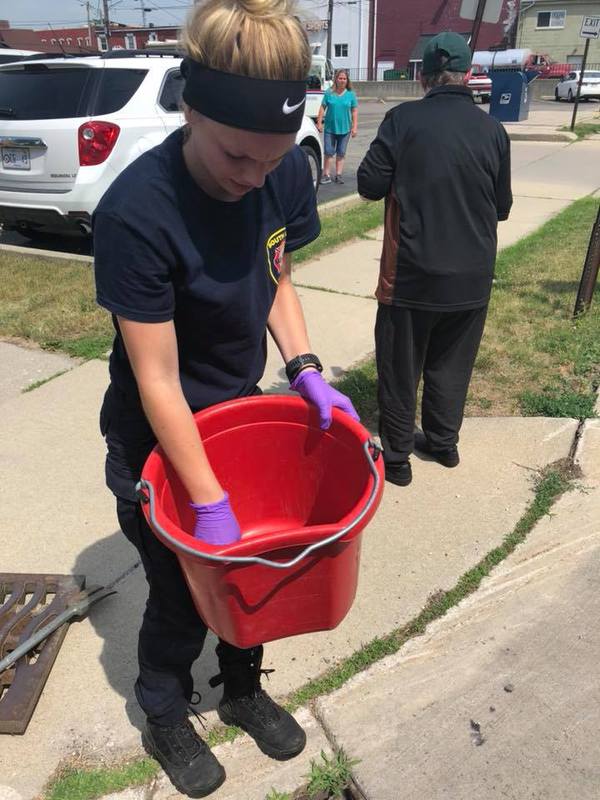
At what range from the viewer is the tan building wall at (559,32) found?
49031 millimetres

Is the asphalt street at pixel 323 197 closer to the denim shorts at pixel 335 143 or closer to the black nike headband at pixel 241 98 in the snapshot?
the denim shorts at pixel 335 143

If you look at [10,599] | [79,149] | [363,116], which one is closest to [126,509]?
[10,599]

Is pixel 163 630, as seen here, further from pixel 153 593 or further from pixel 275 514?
pixel 275 514

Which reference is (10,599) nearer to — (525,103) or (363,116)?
(525,103)

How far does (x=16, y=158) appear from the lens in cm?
619

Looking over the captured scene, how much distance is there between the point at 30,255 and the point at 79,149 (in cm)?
121

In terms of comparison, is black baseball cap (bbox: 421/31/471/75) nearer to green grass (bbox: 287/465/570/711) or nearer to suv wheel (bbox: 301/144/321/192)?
green grass (bbox: 287/465/570/711)

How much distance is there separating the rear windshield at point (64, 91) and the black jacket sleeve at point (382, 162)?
3921mm

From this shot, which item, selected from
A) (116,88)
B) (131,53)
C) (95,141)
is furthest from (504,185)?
(131,53)

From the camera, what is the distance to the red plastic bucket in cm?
133

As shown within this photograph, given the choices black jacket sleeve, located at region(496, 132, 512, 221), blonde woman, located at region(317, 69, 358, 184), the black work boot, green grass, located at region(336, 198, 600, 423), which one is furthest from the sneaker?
blonde woman, located at region(317, 69, 358, 184)

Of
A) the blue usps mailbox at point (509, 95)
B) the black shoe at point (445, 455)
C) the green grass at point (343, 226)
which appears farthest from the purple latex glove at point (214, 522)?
the blue usps mailbox at point (509, 95)

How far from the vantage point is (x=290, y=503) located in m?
1.97

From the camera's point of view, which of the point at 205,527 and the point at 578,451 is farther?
the point at 578,451
